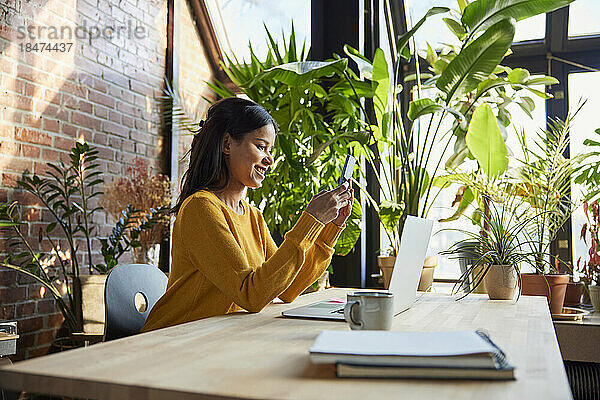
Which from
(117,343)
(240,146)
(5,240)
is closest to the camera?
(117,343)

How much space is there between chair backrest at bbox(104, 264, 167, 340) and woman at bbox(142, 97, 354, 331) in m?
0.09

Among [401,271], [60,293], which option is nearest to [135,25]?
[60,293]

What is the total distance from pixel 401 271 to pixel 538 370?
55cm

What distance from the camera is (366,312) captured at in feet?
3.65

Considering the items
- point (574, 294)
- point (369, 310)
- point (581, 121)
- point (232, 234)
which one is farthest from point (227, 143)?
point (581, 121)

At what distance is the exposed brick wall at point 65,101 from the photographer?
107 inches

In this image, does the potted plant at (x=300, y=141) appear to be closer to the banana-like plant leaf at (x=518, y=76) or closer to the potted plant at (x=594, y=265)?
the banana-like plant leaf at (x=518, y=76)

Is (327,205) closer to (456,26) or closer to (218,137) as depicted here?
(218,137)

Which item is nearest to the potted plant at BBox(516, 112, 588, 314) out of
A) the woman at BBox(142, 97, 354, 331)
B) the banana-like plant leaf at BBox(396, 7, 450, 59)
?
the banana-like plant leaf at BBox(396, 7, 450, 59)

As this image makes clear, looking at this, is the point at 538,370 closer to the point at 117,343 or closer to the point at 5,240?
the point at 117,343

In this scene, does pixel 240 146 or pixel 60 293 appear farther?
pixel 60 293

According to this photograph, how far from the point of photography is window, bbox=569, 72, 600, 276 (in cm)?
320

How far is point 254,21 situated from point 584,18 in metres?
2.00

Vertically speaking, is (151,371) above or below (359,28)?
below
